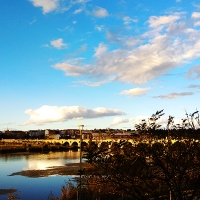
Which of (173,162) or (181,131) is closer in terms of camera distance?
(173,162)

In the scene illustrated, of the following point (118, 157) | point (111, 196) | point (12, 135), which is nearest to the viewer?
point (118, 157)

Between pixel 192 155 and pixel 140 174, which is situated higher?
pixel 192 155

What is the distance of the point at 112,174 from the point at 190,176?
1.98m

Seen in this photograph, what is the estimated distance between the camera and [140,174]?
19.6 feet

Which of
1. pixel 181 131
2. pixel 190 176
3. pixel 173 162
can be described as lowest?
pixel 190 176

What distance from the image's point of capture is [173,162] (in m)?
5.78

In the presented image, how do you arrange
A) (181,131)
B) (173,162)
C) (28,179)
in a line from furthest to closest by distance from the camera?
(28,179)
(181,131)
(173,162)

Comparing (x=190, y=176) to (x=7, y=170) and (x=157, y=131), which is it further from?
(x=7, y=170)

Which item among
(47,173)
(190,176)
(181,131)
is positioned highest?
(181,131)

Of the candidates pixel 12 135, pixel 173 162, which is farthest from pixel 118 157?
pixel 12 135

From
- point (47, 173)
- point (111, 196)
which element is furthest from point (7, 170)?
point (111, 196)

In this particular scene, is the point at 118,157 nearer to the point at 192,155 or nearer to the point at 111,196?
the point at 192,155

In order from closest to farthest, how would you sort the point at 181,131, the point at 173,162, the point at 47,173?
the point at 173,162 → the point at 181,131 → the point at 47,173

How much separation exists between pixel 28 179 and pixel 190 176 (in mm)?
31042
